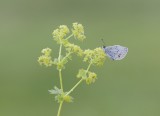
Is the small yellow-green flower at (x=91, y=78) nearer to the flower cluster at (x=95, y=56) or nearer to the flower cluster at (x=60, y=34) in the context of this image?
the flower cluster at (x=95, y=56)

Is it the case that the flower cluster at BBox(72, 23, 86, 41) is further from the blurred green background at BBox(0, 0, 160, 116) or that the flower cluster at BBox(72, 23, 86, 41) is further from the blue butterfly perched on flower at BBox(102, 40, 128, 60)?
the blurred green background at BBox(0, 0, 160, 116)

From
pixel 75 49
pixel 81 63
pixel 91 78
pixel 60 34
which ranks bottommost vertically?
pixel 91 78

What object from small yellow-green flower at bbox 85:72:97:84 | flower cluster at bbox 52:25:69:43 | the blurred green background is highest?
the blurred green background

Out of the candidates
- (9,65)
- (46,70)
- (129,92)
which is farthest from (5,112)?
(9,65)

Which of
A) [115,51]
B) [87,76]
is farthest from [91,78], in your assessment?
[115,51]

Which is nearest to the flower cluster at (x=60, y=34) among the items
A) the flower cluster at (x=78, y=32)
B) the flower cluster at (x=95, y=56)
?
the flower cluster at (x=78, y=32)

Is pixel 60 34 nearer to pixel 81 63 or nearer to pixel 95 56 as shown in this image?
pixel 95 56

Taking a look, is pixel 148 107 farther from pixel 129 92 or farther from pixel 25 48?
pixel 25 48

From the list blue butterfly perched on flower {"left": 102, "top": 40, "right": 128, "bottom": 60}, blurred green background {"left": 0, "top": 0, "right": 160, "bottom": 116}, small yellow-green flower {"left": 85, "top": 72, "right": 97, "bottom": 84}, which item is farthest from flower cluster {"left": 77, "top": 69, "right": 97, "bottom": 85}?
blurred green background {"left": 0, "top": 0, "right": 160, "bottom": 116}
